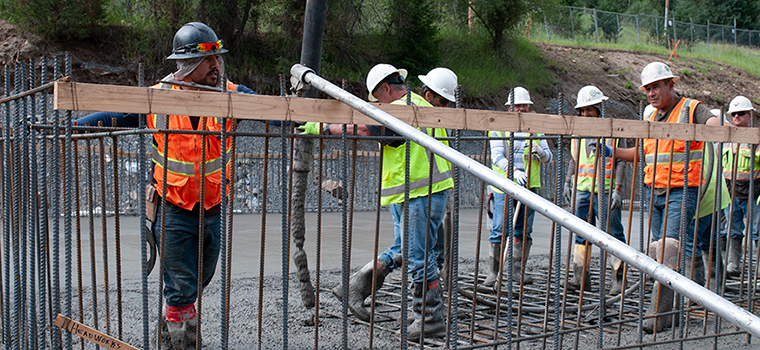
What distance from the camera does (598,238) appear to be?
159 centimetres

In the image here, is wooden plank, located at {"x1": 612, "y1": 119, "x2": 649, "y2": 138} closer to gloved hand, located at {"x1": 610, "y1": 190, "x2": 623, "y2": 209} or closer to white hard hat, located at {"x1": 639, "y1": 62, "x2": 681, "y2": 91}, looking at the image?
white hard hat, located at {"x1": 639, "y1": 62, "x2": 681, "y2": 91}

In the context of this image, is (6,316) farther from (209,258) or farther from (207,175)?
(207,175)

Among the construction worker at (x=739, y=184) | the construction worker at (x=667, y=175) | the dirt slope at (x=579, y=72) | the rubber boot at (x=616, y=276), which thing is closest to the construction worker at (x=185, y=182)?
the construction worker at (x=667, y=175)

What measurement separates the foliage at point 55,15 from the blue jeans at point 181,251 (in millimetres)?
12612

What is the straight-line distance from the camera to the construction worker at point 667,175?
4.18m

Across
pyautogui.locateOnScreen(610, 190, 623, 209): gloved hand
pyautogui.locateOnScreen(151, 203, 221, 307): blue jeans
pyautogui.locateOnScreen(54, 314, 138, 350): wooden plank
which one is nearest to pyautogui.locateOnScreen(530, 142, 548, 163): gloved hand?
pyautogui.locateOnScreen(610, 190, 623, 209): gloved hand

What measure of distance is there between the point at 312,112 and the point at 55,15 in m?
13.8

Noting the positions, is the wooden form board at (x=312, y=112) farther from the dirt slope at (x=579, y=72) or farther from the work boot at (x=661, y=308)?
the dirt slope at (x=579, y=72)

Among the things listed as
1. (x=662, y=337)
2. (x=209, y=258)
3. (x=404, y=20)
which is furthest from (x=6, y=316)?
(x=404, y=20)

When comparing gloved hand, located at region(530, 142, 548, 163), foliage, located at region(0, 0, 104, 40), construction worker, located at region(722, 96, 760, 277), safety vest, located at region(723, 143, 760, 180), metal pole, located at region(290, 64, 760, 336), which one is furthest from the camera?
foliage, located at region(0, 0, 104, 40)

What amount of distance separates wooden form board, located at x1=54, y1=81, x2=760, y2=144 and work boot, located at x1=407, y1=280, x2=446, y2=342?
1.33m

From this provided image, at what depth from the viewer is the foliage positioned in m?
13.7

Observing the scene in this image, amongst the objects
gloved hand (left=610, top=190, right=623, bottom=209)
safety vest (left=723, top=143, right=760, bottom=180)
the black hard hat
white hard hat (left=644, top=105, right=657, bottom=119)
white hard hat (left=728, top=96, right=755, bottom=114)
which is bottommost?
gloved hand (left=610, top=190, right=623, bottom=209)

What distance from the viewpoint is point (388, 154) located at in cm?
411
